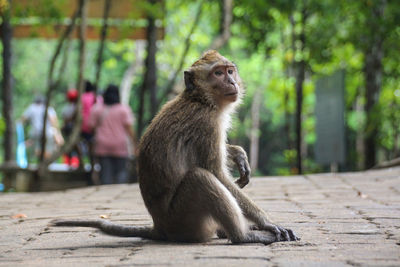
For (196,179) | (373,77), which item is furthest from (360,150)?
(196,179)

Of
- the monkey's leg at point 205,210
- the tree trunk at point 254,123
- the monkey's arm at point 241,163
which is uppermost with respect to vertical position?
the monkey's arm at point 241,163

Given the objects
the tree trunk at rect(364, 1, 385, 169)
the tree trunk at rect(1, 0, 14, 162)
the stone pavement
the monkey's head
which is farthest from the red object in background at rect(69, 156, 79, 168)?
the monkey's head

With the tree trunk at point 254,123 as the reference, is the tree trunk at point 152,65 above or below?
above

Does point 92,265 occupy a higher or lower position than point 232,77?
lower

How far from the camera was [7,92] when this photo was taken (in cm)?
1366

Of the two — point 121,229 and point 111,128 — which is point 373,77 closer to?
point 111,128

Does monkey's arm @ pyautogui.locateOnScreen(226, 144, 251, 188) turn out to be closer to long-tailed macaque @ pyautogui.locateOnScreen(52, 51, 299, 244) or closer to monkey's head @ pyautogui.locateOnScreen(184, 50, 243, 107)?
long-tailed macaque @ pyautogui.locateOnScreen(52, 51, 299, 244)

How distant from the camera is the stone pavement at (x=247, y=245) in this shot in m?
4.25

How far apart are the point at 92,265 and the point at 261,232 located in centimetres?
133

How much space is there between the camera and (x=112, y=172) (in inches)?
490

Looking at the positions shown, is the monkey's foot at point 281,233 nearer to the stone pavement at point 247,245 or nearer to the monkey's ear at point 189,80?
the stone pavement at point 247,245

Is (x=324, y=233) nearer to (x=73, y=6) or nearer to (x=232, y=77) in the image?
(x=232, y=77)

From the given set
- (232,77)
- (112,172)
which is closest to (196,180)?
(232,77)

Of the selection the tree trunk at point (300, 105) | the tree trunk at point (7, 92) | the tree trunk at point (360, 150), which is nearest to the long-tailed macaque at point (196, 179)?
the tree trunk at point (7, 92)
